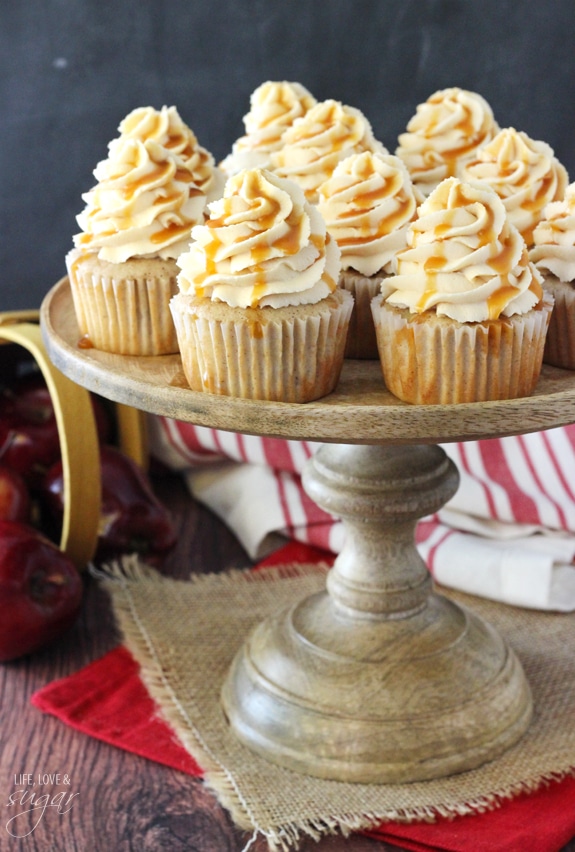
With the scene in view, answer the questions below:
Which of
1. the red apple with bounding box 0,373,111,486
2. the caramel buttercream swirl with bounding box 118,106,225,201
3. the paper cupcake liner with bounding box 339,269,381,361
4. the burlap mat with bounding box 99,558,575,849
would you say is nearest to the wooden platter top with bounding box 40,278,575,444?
the paper cupcake liner with bounding box 339,269,381,361

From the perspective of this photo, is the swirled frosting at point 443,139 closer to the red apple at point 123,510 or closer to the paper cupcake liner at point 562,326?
the paper cupcake liner at point 562,326

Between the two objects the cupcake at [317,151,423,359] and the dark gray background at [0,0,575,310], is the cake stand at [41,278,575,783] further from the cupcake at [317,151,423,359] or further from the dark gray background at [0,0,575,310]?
the dark gray background at [0,0,575,310]

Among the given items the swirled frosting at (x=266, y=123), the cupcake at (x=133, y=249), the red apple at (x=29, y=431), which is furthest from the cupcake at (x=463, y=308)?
the red apple at (x=29, y=431)

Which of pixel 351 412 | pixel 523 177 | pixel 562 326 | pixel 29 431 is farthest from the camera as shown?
pixel 29 431

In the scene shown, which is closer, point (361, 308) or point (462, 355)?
point (462, 355)

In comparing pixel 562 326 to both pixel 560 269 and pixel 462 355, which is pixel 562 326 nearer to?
pixel 560 269

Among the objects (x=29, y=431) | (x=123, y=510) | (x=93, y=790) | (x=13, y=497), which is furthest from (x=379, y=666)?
(x=29, y=431)

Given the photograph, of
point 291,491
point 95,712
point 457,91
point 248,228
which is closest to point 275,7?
point 457,91
